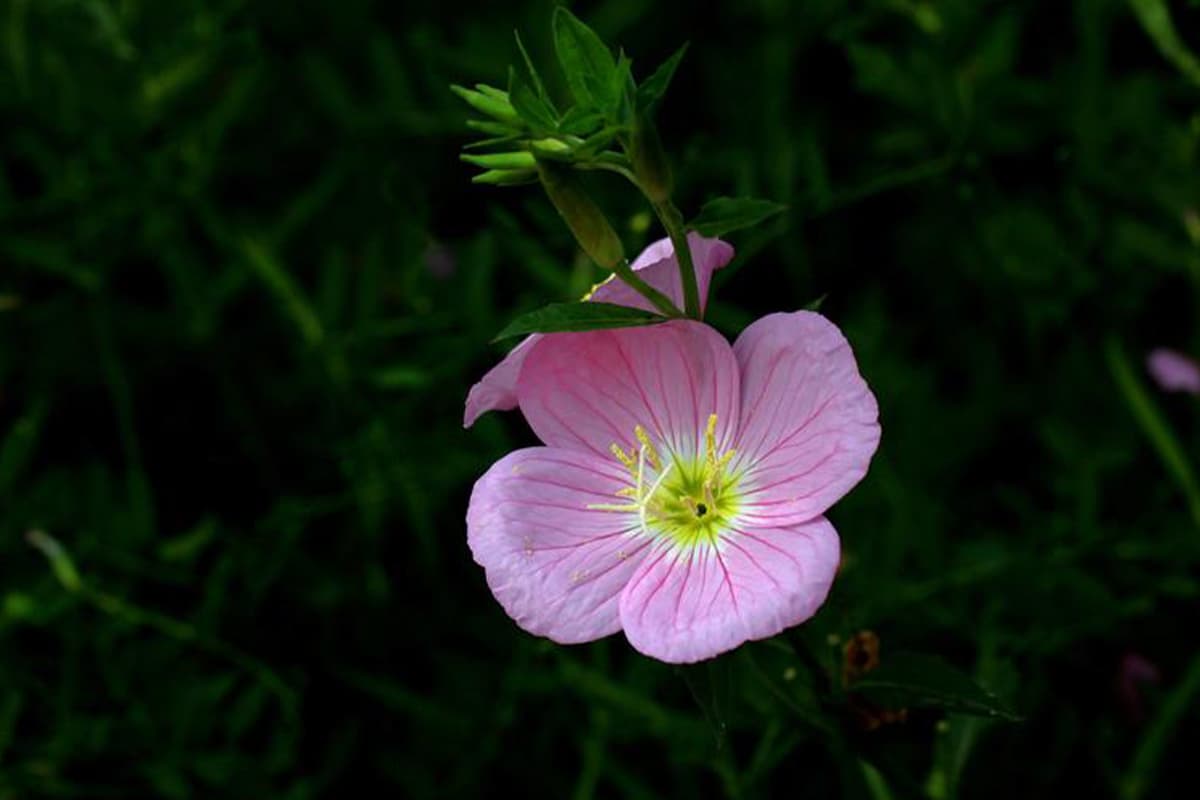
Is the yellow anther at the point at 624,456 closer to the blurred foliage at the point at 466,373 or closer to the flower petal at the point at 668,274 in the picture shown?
the flower petal at the point at 668,274

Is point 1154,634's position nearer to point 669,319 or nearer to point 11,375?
point 669,319

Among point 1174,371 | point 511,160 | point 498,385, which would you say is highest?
point 511,160

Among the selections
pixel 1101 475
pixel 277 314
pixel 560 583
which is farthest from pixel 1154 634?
pixel 277 314

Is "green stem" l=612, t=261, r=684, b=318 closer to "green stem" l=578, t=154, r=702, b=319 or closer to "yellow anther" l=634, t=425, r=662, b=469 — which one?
"green stem" l=578, t=154, r=702, b=319

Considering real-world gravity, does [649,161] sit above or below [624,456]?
above

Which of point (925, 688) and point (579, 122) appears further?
point (925, 688)

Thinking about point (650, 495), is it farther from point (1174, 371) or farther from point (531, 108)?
point (1174, 371)

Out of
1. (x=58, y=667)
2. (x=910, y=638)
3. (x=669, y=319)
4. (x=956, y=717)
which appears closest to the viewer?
(x=669, y=319)

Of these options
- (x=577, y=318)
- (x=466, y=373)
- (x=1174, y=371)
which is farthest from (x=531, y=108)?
(x=1174, y=371)
